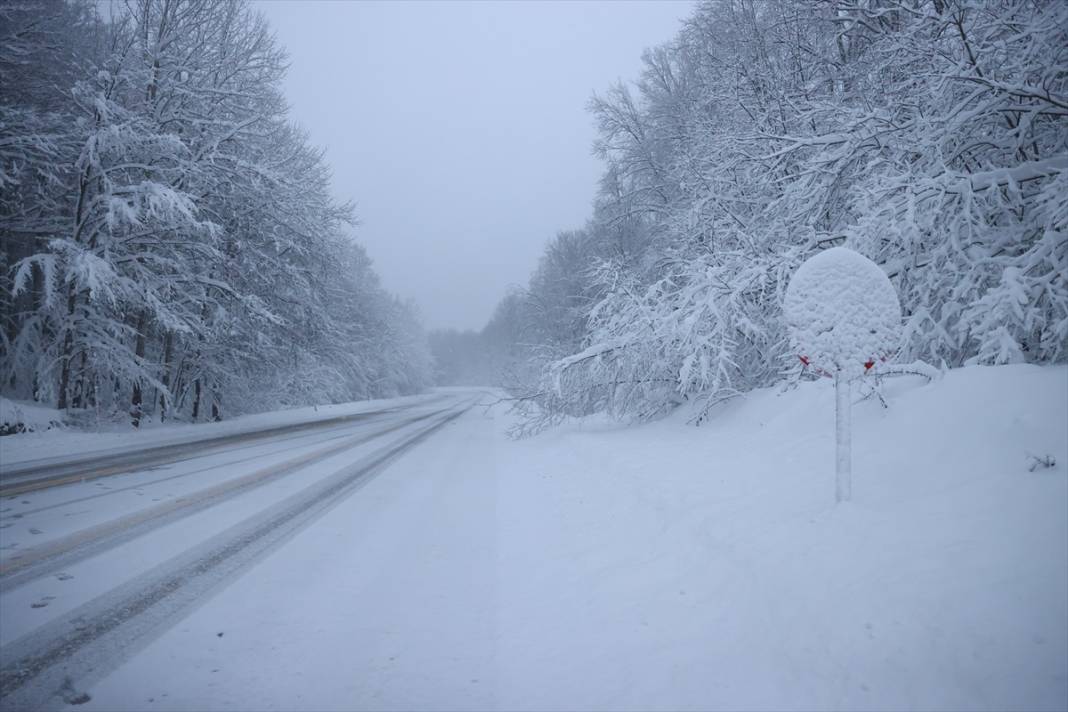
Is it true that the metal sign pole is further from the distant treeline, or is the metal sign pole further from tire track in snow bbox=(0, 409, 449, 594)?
the distant treeline

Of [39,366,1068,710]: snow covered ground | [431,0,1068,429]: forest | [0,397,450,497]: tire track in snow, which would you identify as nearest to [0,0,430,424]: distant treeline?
[0,397,450,497]: tire track in snow

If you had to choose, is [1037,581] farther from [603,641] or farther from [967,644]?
[603,641]

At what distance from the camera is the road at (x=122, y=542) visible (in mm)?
2391

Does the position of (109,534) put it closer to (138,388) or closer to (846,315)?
(846,315)

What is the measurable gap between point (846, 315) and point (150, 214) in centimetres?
1690

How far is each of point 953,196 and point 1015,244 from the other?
80 cm

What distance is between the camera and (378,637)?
2578 mm

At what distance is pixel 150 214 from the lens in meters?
13.2

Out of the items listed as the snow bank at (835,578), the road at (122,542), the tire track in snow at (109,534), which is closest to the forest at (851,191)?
the snow bank at (835,578)

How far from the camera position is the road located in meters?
2.39

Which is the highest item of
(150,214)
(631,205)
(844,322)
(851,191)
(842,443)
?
(631,205)

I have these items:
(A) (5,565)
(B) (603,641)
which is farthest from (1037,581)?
(A) (5,565)

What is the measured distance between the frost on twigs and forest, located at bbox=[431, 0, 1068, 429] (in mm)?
322

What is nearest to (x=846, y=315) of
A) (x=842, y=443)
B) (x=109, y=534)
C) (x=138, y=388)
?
(x=842, y=443)
